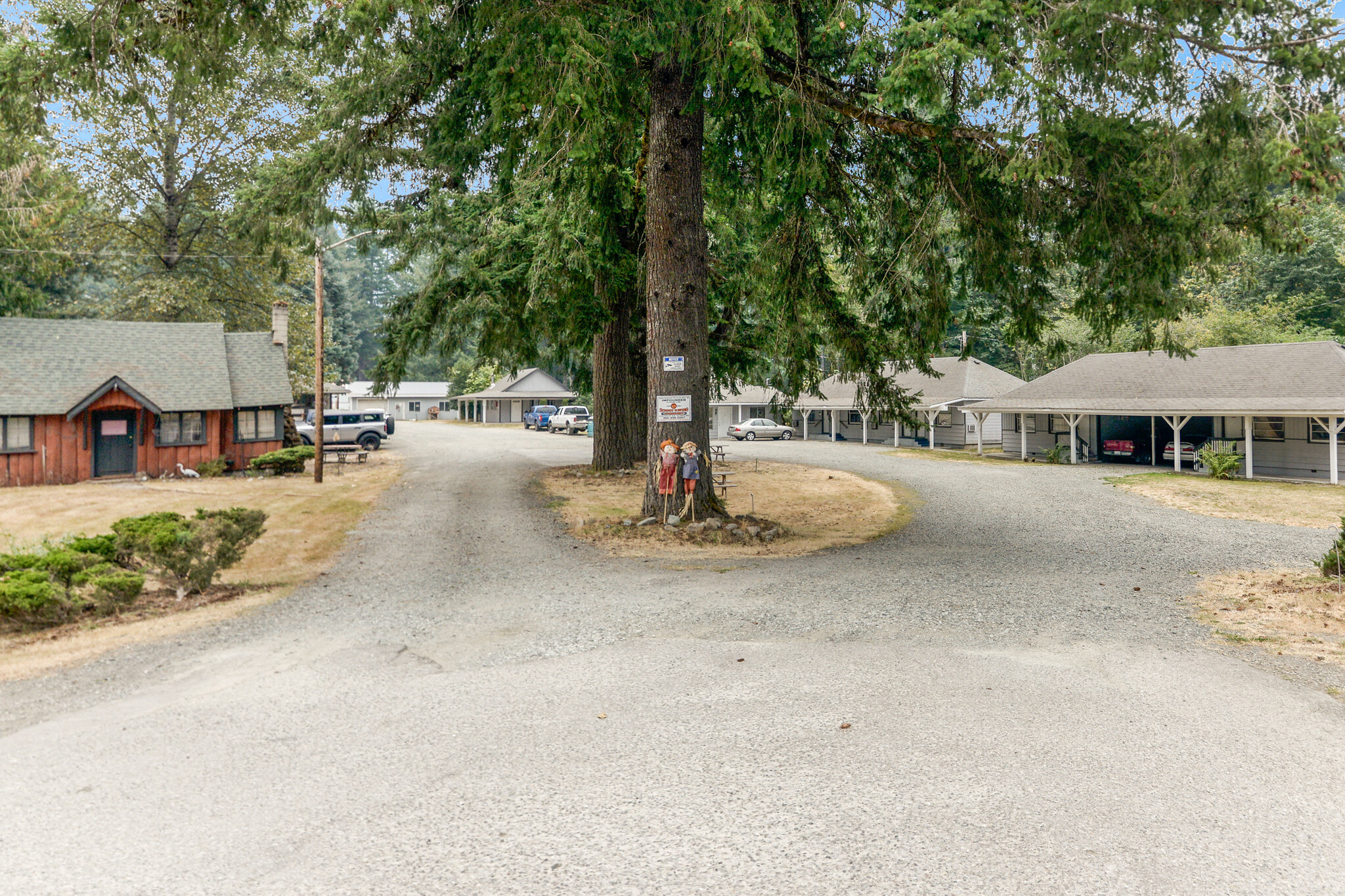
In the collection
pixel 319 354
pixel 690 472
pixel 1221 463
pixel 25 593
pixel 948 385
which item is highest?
pixel 948 385

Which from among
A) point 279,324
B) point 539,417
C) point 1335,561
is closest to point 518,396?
point 539,417

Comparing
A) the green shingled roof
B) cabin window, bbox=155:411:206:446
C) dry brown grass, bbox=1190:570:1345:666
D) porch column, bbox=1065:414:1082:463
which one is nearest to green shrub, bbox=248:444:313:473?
cabin window, bbox=155:411:206:446

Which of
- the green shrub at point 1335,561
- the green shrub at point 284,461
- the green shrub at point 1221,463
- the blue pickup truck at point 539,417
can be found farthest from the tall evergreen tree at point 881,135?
the blue pickup truck at point 539,417

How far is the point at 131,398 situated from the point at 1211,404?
35.5 meters

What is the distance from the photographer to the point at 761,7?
9016mm

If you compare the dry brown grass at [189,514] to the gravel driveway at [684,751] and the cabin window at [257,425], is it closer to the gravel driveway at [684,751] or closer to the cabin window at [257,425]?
the gravel driveway at [684,751]

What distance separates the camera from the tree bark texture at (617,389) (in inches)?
920

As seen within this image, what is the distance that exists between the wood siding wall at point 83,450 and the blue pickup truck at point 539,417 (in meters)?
28.0

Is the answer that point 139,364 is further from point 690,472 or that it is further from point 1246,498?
point 1246,498

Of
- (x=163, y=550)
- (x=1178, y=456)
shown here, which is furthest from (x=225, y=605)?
(x=1178, y=456)

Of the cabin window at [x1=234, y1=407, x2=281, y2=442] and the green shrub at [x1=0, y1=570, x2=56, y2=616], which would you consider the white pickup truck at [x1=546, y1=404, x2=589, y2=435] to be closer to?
the cabin window at [x1=234, y1=407, x2=281, y2=442]

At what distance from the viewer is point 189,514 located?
17734 millimetres

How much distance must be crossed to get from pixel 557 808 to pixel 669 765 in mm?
808

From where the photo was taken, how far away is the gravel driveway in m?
3.67
